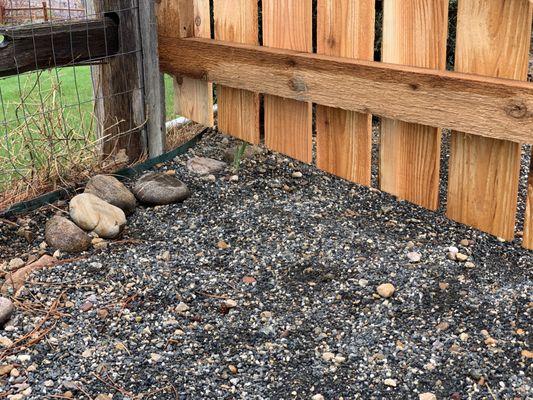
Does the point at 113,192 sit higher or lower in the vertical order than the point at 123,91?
lower

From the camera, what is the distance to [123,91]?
4180 mm

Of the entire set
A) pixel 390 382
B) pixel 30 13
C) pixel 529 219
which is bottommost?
pixel 390 382

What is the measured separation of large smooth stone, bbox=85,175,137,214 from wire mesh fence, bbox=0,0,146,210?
221 millimetres

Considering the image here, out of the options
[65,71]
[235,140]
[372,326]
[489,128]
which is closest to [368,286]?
[372,326]

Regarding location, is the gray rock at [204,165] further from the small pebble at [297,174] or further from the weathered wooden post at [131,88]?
the small pebble at [297,174]

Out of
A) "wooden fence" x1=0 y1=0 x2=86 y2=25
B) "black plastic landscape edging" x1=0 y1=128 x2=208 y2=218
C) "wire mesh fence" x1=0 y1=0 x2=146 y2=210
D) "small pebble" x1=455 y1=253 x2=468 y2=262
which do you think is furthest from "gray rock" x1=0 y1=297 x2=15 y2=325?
"small pebble" x1=455 y1=253 x2=468 y2=262

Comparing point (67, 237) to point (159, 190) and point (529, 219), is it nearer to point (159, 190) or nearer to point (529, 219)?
point (159, 190)

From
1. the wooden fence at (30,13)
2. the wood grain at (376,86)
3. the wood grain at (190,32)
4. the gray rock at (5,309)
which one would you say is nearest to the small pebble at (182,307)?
the gray rock at (5,309)

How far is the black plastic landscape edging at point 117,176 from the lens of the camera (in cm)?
370

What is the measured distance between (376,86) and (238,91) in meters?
1.14

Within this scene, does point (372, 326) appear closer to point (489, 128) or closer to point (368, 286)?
point (368, 286)

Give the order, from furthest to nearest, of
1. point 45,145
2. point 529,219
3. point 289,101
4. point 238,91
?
point 45,145 → point 238,91 → point 289,101 → point 529,219

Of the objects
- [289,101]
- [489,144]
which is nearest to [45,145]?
[289,101]

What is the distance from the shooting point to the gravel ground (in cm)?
249
